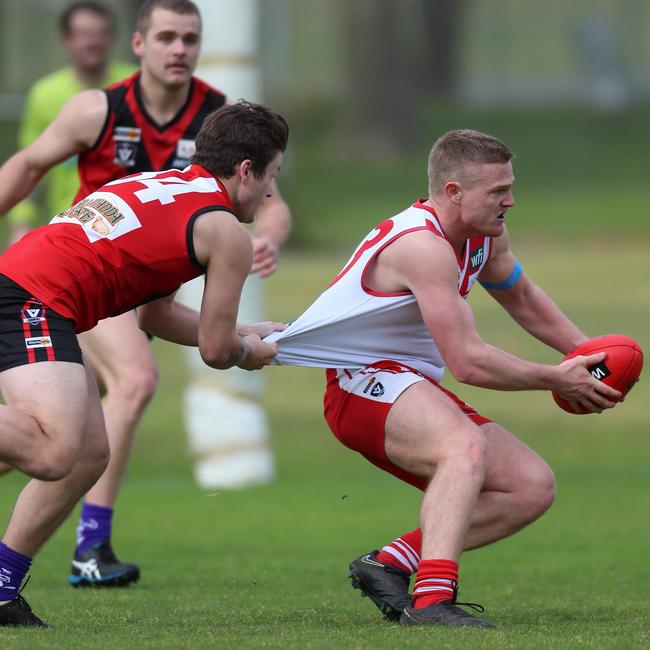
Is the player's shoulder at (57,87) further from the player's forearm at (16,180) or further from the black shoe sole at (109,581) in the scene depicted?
the black shoe sole at (109,581)

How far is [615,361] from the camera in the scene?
5.47 metres

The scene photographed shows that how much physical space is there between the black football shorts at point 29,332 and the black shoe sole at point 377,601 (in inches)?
55.0

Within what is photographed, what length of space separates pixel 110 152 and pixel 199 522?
3356mm

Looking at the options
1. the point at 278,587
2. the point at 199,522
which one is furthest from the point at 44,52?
the point at 278,587

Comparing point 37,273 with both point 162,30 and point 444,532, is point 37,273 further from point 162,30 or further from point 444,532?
point 162,30

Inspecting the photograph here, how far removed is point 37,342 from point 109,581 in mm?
2057

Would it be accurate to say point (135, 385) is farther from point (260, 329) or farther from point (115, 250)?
point (115, 250)

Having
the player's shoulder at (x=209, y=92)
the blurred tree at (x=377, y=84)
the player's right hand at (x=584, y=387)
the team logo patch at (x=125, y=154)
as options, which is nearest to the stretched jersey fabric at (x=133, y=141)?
the team logo patch at (x=125, y=154)

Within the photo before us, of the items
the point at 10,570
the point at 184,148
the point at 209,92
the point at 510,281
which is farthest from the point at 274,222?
the point at 10,570

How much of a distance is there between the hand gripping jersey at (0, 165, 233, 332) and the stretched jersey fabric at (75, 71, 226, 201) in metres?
1.84

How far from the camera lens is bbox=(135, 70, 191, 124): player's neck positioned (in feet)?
23.3

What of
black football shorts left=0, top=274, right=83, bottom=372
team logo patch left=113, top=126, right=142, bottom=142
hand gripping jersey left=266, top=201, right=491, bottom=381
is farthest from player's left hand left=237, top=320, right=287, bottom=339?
team logo patch left=113, top=126, right=142, bottom=142

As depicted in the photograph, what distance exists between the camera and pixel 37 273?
511 cm

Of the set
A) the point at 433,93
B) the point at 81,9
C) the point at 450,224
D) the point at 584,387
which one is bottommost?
the point at 433,93
